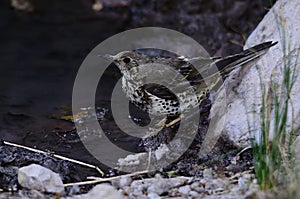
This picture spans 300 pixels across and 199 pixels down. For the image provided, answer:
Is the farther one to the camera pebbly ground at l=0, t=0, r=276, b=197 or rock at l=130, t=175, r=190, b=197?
pebbly ground at l=0, t=0, r=276, b=197

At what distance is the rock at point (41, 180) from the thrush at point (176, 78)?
1.41 meters

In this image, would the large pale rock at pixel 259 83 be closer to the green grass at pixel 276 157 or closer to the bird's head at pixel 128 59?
the green grass at pixel 276 157

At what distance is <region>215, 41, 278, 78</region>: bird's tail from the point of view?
6.03 metres

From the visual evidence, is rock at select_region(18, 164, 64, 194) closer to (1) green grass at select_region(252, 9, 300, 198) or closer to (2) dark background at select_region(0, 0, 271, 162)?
(2) dark background at select_region(0, 0, 271, 162)

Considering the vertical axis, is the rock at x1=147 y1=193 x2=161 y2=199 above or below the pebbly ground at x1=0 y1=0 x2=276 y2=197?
below

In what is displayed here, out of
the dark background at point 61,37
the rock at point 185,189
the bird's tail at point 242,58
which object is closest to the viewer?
the rock at point 185,189

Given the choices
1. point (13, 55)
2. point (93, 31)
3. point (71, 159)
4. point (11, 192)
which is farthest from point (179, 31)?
point (11, 192)

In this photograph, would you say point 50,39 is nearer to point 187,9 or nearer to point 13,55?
point 13,55

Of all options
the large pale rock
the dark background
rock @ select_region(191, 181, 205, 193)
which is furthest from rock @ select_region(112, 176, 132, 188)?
the large pale rock

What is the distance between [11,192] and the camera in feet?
17.1

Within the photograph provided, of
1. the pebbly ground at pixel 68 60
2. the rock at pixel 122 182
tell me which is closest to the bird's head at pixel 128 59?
the pebbly ground at pixel 68 60

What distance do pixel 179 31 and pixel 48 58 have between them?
2093 millimetres

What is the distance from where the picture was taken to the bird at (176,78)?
6.10m

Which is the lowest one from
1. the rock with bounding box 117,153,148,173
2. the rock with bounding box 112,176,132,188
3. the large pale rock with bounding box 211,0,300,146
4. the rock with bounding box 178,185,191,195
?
the rock with bounding box 178,185,191,195
